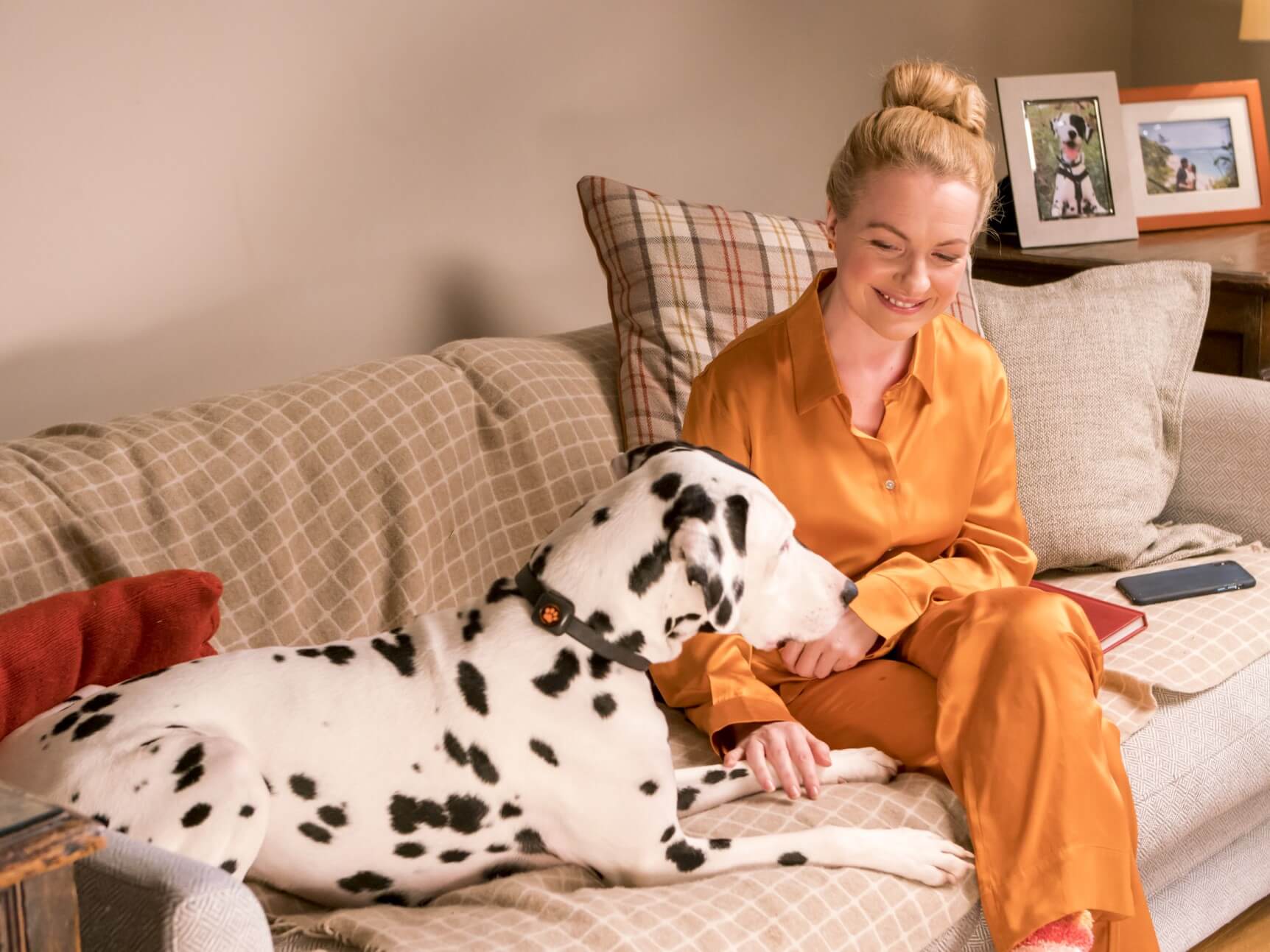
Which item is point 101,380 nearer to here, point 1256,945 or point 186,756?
point 186,756

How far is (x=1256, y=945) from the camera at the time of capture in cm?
236

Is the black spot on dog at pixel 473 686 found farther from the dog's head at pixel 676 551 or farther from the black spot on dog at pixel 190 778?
the black spot on dog at pixel 190 778

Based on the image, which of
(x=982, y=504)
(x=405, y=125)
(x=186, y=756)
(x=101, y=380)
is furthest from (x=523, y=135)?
(x=186, y=756)

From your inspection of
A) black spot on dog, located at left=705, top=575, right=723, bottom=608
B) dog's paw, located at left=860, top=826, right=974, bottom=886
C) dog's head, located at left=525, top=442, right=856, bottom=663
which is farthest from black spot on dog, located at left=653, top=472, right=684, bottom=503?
dog's paw, located at left=860, top=826, right=974, bottom=886

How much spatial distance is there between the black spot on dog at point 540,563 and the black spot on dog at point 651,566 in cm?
12

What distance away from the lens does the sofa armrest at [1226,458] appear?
9.03ft

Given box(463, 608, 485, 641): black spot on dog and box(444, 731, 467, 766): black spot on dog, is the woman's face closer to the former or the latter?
box(463, 608, 485, 641): black spot on dog

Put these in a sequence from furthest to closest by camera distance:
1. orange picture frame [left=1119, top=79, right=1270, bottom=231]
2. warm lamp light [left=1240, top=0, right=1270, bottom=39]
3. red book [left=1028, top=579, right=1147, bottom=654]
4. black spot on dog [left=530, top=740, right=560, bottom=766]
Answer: orange picture frame [left=1119, top=79, right=1270, bottom=231] < warm lamp light [left=1240, top=0, right=1270, bottom=39] < red book [left=1028, top=579, right=1147, bottom=654] < black spot on dog [left=530, top=740, right=560, bottom=766]

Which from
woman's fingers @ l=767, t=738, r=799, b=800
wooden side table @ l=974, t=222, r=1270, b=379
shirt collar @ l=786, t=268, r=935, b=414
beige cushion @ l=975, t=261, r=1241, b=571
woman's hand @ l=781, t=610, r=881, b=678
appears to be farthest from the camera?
wooden side table @ l=974, t=222, r=1270, b=379

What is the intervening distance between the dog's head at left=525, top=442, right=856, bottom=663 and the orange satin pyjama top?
0.40 m

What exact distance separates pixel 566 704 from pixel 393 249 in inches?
61.0

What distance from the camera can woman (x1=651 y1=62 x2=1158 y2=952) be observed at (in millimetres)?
1740

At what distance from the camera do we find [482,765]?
5.32 feet

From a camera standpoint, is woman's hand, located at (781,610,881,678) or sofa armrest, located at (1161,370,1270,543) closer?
woman's hand, located at (781,610,881,678)
